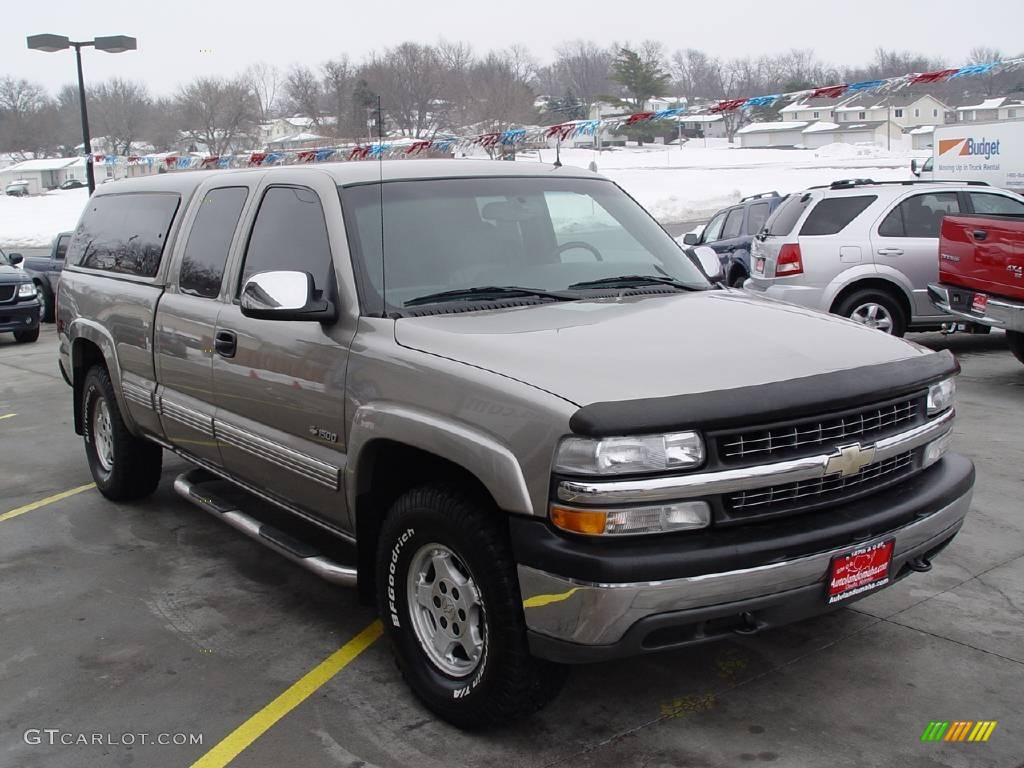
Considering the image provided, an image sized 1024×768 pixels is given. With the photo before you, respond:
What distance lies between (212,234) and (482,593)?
2.71m

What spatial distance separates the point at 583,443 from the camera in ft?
9.82

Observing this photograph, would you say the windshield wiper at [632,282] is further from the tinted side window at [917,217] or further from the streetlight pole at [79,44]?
the streetlight pole at [79,44]

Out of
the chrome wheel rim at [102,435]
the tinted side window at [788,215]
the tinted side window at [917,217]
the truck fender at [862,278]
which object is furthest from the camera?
the tinted side window at [788,215]

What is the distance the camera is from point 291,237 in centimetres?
450

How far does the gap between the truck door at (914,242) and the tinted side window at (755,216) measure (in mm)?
4732

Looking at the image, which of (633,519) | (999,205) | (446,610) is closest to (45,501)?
(446,610)

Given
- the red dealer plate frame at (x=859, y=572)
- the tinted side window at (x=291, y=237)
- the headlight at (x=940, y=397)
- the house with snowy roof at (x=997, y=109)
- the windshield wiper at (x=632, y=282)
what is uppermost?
the house with snowy roof at (x=997, y=109)

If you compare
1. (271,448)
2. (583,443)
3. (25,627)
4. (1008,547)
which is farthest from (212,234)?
(1008,547)

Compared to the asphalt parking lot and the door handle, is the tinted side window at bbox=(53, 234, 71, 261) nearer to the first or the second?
the asphalt parking lot

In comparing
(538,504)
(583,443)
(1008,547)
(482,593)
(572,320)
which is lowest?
(1008,547)

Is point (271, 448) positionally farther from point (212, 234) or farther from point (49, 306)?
point (49, 306)

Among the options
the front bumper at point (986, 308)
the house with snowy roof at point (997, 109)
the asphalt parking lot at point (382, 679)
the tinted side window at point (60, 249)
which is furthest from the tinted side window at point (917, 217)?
the house with snowy roof at point (997, 109)

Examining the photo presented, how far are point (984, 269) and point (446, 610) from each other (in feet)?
22.9

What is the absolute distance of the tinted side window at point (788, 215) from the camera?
11344mm
